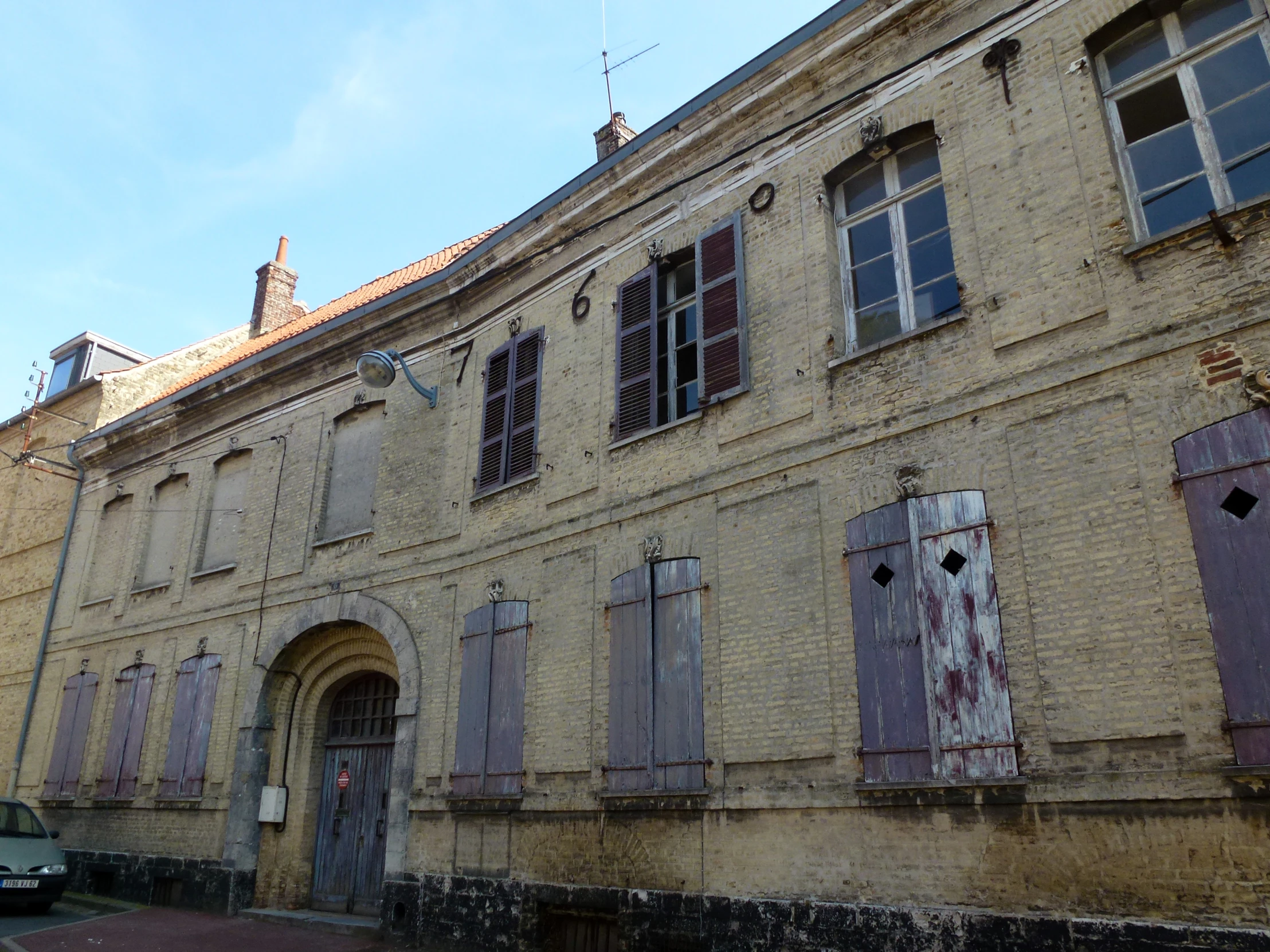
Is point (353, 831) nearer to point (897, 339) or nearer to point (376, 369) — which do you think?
point (376, 369)

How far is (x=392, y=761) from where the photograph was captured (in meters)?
12.2

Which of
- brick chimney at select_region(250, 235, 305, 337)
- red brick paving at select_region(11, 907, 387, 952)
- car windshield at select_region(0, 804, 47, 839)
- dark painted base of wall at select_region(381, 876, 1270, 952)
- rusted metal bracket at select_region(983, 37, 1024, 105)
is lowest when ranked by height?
red brick paving at select_region(11, 907, 387, 952)

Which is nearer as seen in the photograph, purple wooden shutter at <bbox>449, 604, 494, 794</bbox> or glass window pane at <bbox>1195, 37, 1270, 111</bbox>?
glass window pane at <bbox>1195, 37, 1270, 111</bbox>

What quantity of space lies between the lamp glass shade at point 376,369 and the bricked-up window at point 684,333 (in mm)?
2964

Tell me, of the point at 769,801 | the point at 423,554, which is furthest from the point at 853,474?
the point at 423,554

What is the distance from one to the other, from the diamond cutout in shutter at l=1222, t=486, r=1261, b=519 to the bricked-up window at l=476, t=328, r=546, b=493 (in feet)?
23.4

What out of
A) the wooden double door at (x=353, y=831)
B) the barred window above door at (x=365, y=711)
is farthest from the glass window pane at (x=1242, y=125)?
the wooden double door at (x=353, y=831)

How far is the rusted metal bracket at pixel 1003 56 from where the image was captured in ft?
26.8

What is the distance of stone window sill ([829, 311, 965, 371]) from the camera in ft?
26.0

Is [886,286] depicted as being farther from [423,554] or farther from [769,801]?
[423,554]

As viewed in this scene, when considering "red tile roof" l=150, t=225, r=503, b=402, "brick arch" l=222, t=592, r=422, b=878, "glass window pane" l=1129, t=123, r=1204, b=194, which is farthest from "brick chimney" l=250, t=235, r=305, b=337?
"glass window pane" l=1129, t=123, r=1204, b=194

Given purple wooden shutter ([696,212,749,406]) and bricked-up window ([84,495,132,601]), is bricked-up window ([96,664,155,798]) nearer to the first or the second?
bricked-up window ([84,495,132,601])

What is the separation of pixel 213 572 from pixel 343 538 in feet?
9.97

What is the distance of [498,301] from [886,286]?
572cm
